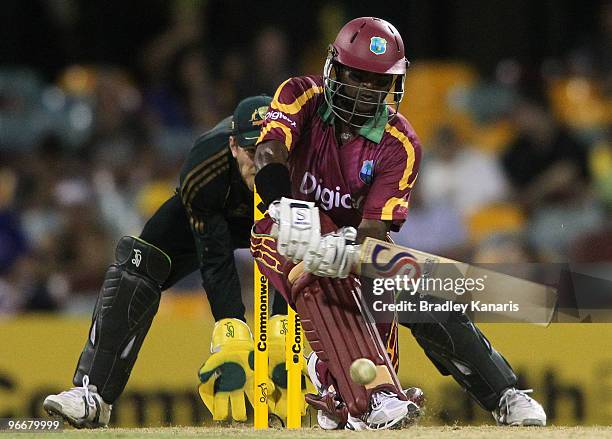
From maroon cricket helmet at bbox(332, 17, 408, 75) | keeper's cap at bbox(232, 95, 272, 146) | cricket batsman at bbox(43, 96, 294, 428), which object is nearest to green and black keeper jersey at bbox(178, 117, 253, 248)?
cricket batsman at bbox(43, 96, 294, 428)

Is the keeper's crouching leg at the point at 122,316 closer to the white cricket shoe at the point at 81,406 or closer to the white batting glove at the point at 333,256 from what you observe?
the white cricket shoe at the point at 81,406

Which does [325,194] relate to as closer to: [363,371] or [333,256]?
[333,256]

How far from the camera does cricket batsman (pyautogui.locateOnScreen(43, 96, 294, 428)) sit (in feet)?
16.4

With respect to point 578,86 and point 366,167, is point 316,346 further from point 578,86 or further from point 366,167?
point 578,86

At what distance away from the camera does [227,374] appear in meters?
4.99

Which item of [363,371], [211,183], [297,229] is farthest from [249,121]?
[363,371]

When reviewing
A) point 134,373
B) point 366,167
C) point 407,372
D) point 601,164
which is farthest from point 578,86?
point 366,167

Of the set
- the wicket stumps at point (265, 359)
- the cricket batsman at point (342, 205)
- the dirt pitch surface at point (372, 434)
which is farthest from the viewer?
the wicket stumps at point (265, 359)

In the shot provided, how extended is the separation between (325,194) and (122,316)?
122cm

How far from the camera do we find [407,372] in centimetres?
613

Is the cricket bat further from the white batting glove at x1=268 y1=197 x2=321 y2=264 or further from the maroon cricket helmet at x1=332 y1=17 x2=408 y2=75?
Answer: the maroon cricket helmet at x1=332 y1=17 x2=408 y2=75

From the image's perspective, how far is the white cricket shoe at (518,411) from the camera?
4.75 metres

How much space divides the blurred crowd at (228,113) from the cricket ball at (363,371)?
137 inches

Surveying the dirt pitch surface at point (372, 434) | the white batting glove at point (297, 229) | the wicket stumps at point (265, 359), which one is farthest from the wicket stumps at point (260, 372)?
the white batting glove at point (297, 229)
